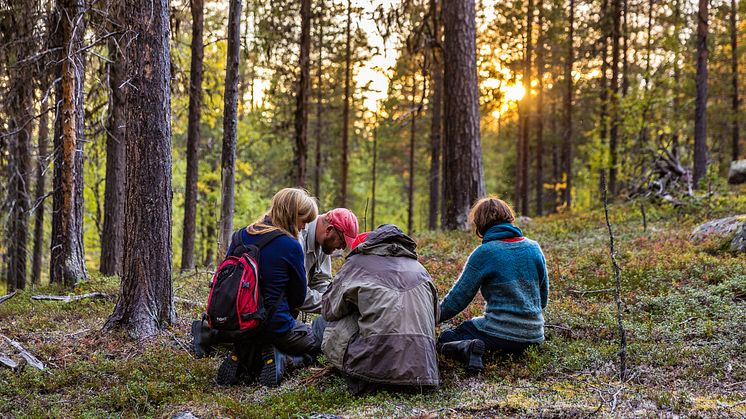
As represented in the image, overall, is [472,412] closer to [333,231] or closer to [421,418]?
[421,418]

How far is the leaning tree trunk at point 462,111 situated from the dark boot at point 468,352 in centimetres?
780

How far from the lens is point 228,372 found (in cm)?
537

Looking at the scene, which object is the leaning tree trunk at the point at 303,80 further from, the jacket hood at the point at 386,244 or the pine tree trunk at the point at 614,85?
the pine tree trunk at the point at 614,85

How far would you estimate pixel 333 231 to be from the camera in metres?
6.07

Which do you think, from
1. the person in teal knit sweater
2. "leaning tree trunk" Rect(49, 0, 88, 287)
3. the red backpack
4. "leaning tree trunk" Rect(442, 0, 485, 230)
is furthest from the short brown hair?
"leaning tree trunk" Rect(442, 0, 485, 230)

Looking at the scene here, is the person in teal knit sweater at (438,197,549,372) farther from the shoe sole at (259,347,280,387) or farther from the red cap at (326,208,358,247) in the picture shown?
the shoe sole at (259,347,280,387)

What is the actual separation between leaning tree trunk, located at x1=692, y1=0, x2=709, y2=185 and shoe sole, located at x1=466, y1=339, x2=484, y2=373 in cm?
1587

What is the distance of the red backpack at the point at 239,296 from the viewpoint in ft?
16.5

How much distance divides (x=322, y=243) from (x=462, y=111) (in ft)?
25.0

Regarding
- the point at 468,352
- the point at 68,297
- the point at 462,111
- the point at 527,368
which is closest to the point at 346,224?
the point at 468,352

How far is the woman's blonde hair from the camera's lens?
17.7 ft

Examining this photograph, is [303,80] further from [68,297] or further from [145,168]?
[145,168]

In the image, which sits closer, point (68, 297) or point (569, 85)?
point (68, 297)

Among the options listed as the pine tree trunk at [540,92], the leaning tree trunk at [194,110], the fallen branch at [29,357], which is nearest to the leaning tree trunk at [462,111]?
the leaning tree trunk at [194,110]
